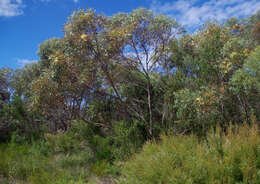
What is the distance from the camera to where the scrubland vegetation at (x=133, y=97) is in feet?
17.2

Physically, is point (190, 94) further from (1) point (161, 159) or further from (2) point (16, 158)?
(2) point (16, 158)

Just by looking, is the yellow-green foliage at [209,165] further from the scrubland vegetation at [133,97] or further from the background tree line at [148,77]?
the background tree line at [148,77]

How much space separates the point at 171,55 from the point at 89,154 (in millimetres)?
4875

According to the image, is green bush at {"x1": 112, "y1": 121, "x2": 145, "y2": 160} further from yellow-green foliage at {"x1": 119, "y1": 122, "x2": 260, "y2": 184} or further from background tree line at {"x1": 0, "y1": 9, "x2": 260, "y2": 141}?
yellow-green foliage at {"x1": 119, "y1": 122, "x2": 260, "y2": 184}

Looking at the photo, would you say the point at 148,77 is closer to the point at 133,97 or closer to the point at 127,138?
the point at 133,97

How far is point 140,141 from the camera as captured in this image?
22.0 feet

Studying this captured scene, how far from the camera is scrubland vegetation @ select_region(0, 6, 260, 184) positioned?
5.24 m

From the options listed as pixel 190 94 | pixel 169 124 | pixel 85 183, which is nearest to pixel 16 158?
pixel 85 183

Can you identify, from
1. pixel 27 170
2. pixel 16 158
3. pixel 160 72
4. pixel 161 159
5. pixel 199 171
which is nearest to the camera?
pixel 199 171

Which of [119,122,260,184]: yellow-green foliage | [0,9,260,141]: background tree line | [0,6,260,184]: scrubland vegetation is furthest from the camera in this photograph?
[0,9,260,141]: background tree line

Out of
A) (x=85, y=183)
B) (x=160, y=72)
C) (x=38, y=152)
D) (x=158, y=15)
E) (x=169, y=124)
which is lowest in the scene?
(x=85, y=183)

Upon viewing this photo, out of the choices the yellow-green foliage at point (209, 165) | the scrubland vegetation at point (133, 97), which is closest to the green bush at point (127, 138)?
the scrubland vegetation at point (133, 97)

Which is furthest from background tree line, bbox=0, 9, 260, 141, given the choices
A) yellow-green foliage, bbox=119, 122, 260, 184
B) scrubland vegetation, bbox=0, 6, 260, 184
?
yellow-green foliage, bbox=119, 122, 260, 184

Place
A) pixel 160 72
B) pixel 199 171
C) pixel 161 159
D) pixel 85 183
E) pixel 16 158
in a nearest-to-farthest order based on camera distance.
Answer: pixel 199 171 → pixel 161 159 → pixel 85 183 → pixel 16 158 → pixel 160 72
